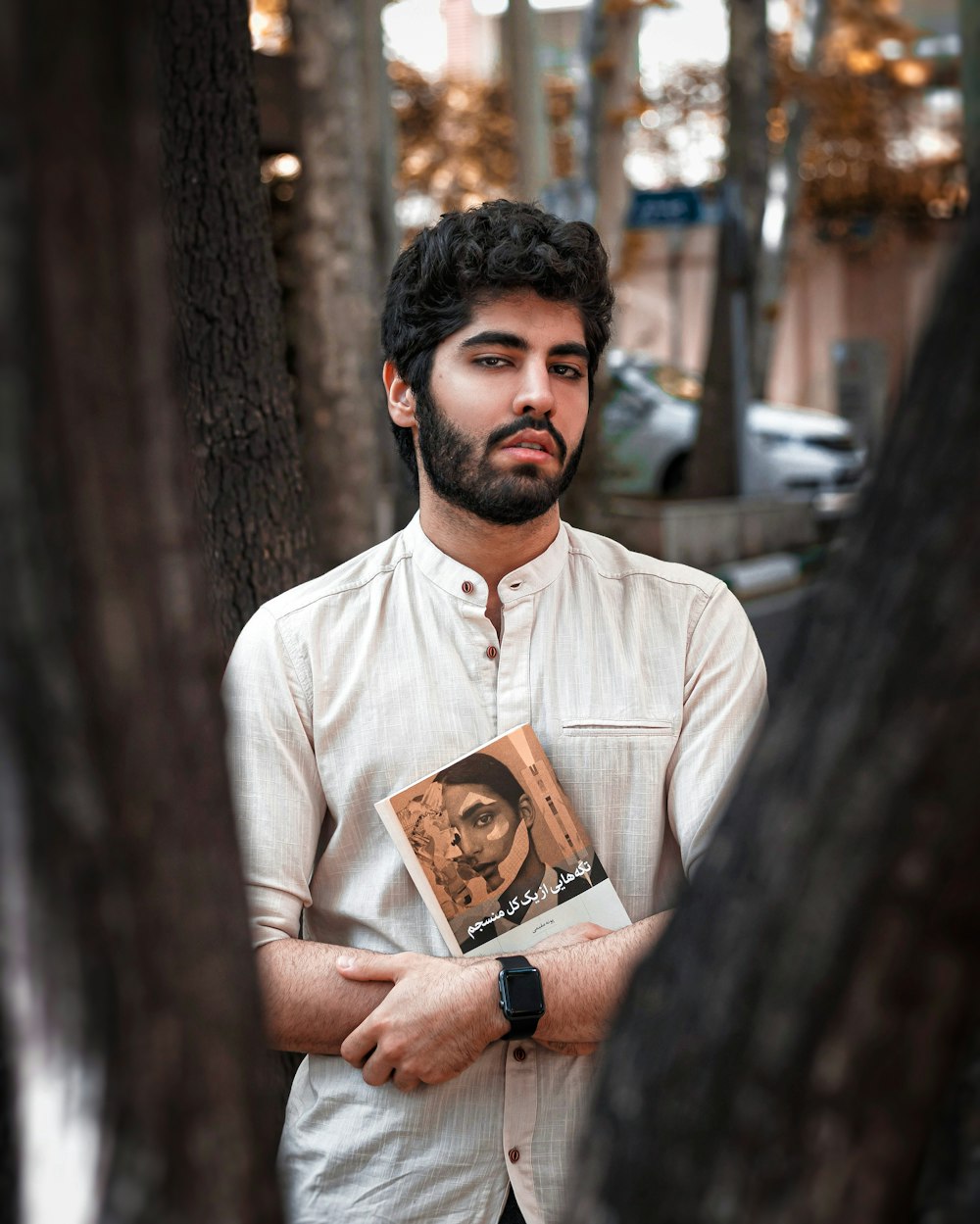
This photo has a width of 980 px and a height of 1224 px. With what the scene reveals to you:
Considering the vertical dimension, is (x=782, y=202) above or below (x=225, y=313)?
above

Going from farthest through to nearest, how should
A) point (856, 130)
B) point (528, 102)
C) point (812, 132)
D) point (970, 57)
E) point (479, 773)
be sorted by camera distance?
point (812, 132) < point (856, 130) < point (528, 102) < point (970, 57) < point (479, 773)

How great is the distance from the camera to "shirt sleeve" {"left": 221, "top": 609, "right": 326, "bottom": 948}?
225 cm

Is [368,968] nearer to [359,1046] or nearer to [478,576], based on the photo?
[359,1046]

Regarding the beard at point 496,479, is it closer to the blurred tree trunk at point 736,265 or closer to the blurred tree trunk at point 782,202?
the blurred tree trunk at point 736,265

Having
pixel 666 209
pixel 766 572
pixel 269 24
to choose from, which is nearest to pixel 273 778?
pixel 766 572

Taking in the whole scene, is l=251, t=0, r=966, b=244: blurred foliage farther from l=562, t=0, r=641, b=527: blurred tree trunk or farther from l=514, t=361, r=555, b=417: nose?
l=514, t=361, r=555, b=417: nose

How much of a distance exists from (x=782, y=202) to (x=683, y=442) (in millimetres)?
5000

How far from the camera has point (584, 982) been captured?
213 cm

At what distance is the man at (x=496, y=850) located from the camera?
221 cm

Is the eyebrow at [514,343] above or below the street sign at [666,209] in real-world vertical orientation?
below

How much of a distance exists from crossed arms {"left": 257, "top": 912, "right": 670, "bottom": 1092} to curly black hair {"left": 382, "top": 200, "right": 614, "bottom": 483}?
100cm

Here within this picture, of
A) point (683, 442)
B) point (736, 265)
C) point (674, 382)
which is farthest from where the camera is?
point (674, 382)

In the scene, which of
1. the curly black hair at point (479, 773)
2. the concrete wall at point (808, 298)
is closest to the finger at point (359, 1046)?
the curly black hair at point (479, 773)

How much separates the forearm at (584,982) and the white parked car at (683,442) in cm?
1146
